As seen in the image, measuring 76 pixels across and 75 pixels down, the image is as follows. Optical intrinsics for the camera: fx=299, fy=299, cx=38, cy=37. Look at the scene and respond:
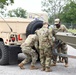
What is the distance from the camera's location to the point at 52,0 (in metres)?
81.1

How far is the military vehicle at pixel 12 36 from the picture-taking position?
9695 millimetres

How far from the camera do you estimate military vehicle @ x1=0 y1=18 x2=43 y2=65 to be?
9.70m

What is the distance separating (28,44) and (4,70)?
109 cm

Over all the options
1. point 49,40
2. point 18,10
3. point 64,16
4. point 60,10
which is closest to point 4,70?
point 49,40

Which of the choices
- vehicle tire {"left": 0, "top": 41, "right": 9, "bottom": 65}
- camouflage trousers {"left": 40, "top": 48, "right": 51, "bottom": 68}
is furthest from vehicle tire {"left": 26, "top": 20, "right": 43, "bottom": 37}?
camouflage trousers {"left": 40, "top": 48, "right": 51, "bottom": 68}

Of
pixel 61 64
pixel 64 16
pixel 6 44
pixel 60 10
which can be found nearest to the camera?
pixel 6 44

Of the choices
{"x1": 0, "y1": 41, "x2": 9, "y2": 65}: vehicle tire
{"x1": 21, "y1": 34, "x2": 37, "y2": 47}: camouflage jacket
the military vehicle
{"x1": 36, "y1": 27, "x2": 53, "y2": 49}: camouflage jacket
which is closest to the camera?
{"x1": 36, "y1": 27, "x2": 53, "y2": 49}: camouflage jacket

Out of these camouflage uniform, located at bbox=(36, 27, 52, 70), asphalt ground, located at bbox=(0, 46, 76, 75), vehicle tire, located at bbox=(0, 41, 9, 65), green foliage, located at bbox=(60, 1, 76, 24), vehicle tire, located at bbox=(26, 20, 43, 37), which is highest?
vehicle tire, located at bbox=(26, 20, 43, 37)

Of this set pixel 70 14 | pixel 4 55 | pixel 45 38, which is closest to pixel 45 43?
pixel 45 38

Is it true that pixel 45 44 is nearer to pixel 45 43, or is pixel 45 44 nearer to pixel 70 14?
pixel 45 43

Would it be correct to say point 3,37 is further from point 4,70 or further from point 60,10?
point 60,10

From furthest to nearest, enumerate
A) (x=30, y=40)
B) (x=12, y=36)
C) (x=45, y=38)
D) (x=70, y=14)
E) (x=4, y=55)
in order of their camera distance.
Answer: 1. (x=70, y=14)
2. (x=4, y=55)
3. (x=12, y=36)
4. (x=30, y=40)
5. (x=45, y=38)

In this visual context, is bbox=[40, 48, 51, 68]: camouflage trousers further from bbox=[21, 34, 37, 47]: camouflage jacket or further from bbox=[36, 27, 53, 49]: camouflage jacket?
bbox=[21, 34, 37, 47]: camouflage jacket

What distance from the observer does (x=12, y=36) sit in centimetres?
971
